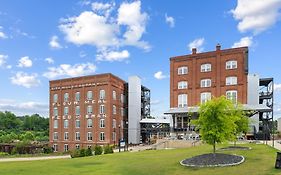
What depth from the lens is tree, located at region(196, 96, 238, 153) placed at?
20.7 m

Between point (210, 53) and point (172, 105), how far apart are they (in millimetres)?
11482

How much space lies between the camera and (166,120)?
6284 cm

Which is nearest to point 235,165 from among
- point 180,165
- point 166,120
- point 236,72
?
point 180,165

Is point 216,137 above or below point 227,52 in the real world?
below

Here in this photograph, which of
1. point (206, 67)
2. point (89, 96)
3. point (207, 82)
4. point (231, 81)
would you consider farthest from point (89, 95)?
point (231, 81)

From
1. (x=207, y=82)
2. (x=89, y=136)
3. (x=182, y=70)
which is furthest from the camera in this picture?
(x=89, y=136)

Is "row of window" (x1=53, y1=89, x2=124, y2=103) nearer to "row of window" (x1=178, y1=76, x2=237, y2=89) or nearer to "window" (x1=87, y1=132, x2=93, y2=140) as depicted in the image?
"window" (x1=87, y1=132, x2=93, y2=140)

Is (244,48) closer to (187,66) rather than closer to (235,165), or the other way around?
(187,66)

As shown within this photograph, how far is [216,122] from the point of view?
20875mm

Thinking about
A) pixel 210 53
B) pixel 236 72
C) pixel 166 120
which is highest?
pixel 210 53

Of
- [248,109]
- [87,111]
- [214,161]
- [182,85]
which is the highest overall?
[182,85]

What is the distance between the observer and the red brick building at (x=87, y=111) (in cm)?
5775

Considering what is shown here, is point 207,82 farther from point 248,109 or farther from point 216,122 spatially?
point 216,122

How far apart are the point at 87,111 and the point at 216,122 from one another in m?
42.1
